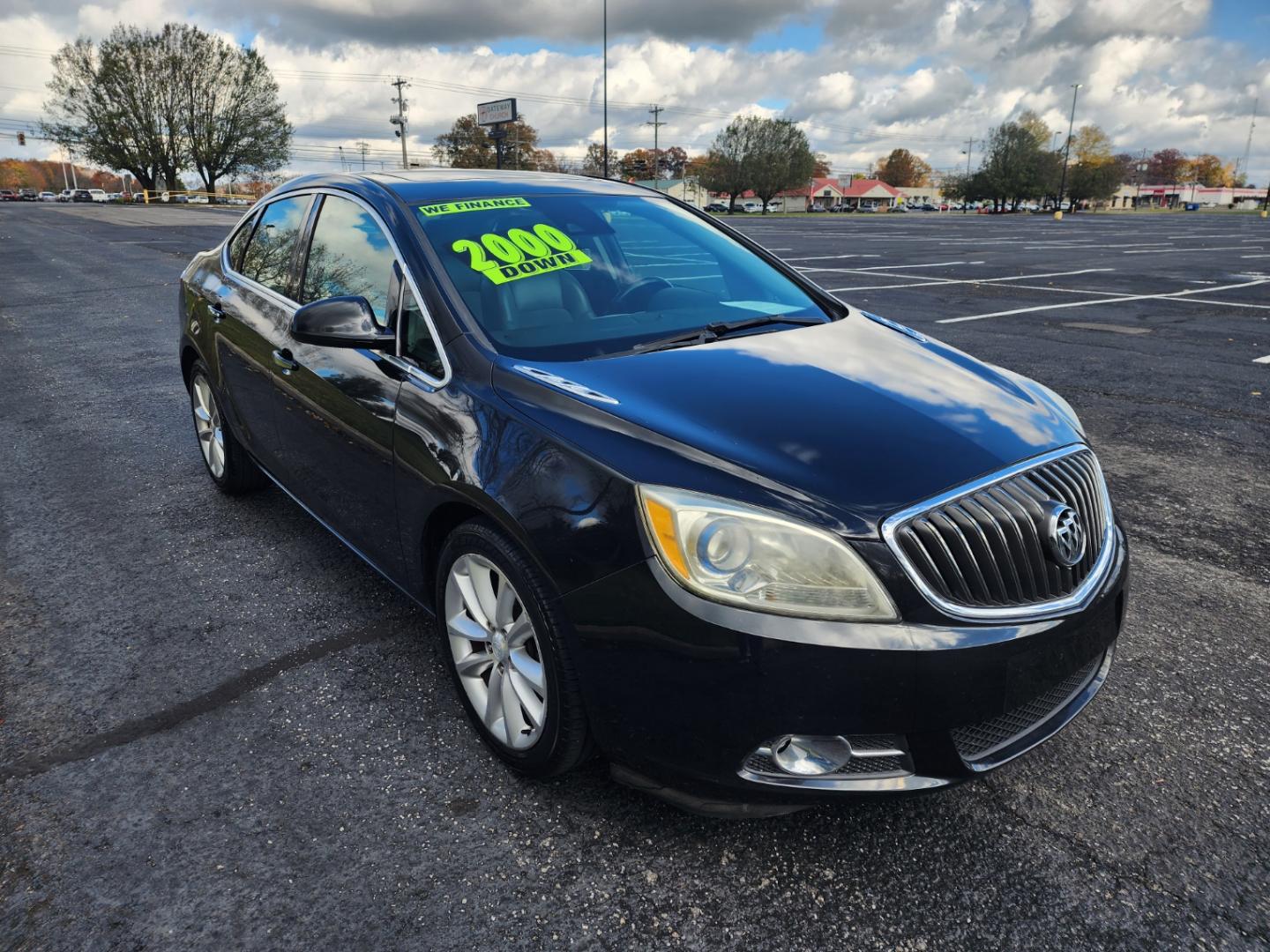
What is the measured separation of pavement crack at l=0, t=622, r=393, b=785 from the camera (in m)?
2.62

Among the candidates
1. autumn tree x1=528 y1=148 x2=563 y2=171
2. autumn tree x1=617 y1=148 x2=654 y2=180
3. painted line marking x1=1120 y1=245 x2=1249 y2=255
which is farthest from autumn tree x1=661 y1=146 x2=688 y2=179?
painted line marking x1=1120 y1=245 x2=1249 y2=255

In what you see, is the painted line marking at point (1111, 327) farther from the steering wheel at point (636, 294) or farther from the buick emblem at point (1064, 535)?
the buick emblem at point (1064, 535)

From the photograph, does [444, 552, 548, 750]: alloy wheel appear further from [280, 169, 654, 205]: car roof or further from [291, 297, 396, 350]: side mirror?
[280, 169, 654, 205]: car roof

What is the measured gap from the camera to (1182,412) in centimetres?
634

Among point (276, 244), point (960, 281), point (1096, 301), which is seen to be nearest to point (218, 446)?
point (276, 244)

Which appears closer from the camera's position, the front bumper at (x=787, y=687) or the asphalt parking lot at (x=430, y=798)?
the front bumper at (x=787, y=687)

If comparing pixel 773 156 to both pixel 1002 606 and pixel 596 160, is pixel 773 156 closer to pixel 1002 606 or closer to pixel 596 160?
pixel 596 160

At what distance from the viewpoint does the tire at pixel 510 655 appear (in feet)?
7.27

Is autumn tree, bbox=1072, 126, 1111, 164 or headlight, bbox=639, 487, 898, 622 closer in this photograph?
headlight, bbox=639, 487, 898, 622

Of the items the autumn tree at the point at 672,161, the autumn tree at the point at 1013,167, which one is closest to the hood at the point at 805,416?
the autumn tree at the point at 1013,167

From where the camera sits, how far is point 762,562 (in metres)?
1.94

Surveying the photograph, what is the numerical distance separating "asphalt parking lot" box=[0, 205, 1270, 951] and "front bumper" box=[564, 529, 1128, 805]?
30 cm

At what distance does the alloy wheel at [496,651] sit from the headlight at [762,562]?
530 millimetres

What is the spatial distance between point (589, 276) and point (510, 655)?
1.38 metres
